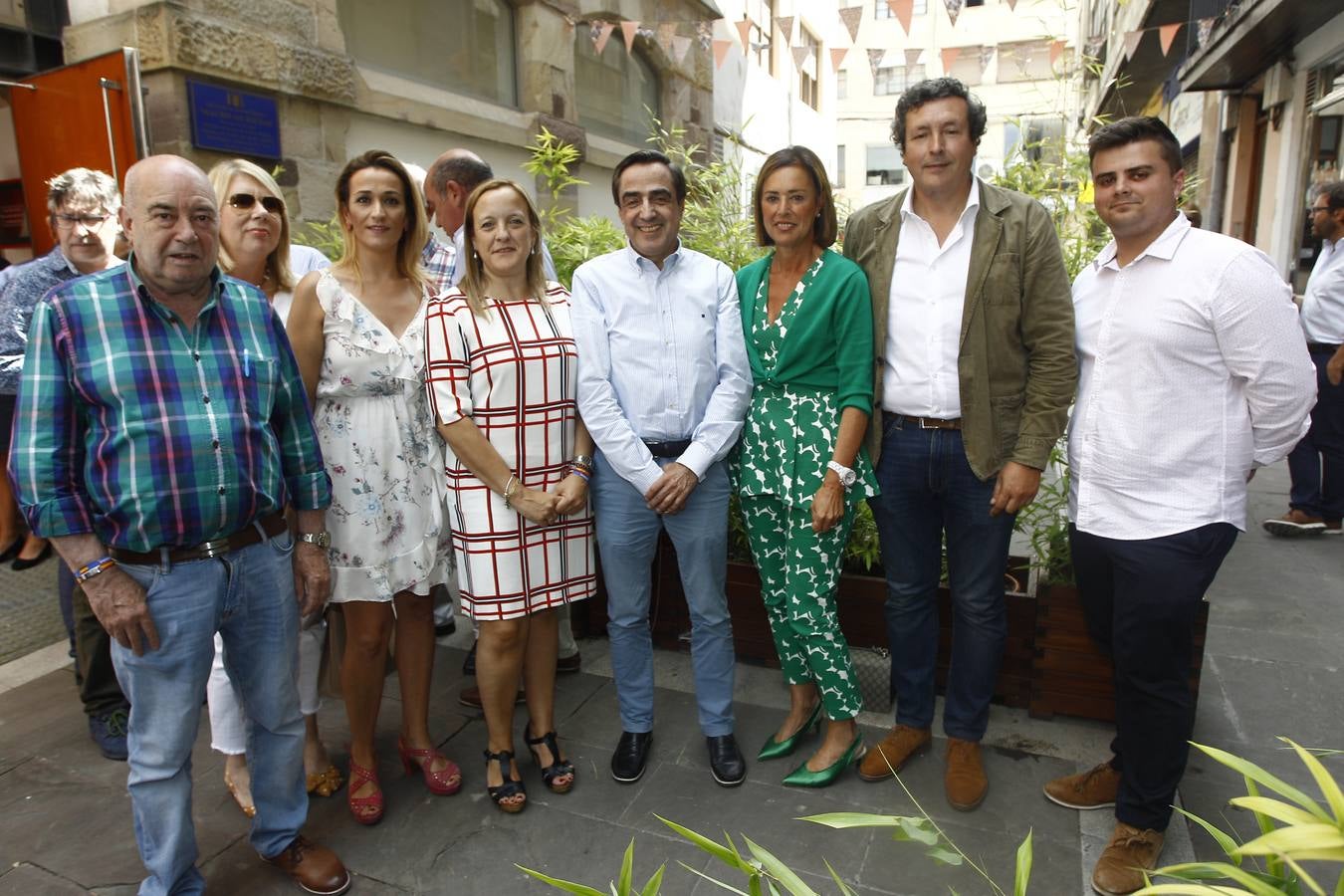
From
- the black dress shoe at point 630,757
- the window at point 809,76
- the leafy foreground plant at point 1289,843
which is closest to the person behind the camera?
the leafy foreground plant at point 1289,843

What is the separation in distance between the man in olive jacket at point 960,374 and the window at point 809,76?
1889 cm

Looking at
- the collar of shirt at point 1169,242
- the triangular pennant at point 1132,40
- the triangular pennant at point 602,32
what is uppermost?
the triangular pennant at point 602,32

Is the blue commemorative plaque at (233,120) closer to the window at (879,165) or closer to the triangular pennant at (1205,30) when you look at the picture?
the triangular pennant at (1205,30)

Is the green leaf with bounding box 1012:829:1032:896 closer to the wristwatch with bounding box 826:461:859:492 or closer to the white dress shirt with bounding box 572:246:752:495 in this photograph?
the wristwatch with bounding box 826:461:859:492

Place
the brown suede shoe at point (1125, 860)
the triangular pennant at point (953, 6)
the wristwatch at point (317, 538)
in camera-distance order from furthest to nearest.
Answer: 1. the triangular pennant at point (953, 6)
2. the wristwatch at point (317, 538)
3. the brown suede shoe at point (1125, 860)

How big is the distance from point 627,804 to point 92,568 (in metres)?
1.71

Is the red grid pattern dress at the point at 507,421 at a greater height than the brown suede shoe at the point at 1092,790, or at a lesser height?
greater

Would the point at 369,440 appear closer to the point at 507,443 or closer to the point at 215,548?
the point at 507,443

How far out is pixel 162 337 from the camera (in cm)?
204

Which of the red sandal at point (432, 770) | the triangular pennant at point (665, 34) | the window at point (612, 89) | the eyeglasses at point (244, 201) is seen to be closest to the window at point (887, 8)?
the window at point (612, 89)

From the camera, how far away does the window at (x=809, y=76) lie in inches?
805

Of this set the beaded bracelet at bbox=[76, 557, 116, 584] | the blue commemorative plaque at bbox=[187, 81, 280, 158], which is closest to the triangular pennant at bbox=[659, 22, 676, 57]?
the blue commemorative plaque at bbox=[187, 81, 280, 158]

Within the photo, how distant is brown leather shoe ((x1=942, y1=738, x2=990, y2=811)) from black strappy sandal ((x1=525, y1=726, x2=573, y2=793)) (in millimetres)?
1256

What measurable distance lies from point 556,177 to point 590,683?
254 cm
